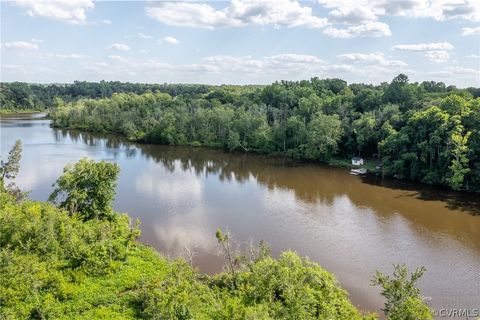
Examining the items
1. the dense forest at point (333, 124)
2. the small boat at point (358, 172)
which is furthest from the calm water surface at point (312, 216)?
the dense forest at point (333, 124)

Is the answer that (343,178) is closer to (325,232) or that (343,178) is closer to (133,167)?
(325,232)

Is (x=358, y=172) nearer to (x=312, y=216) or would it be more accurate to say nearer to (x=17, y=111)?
(x=312, y=216)

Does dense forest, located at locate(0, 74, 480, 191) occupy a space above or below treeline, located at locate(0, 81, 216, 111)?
below

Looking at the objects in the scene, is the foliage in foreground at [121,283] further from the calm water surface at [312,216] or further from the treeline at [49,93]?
the treeline at [49,93]

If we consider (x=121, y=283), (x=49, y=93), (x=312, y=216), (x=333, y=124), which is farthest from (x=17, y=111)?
(x=121, y=283)

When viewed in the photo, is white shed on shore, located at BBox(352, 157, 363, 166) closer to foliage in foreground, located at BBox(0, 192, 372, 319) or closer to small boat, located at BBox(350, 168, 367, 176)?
small boat, located at BBox(350, 168, 367, 176)

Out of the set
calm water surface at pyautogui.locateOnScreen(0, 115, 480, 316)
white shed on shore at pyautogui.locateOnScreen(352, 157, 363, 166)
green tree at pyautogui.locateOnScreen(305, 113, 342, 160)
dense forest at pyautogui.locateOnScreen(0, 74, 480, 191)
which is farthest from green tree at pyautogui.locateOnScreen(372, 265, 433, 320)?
green tree at pyautogui.locateOnScreen(305, 113, 342, 160)

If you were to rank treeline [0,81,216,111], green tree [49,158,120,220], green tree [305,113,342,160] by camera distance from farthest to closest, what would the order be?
1. treeline [0,81,216,111]
2. green tree [305,113,342,160]
3. green tree [49,158,120,220]
